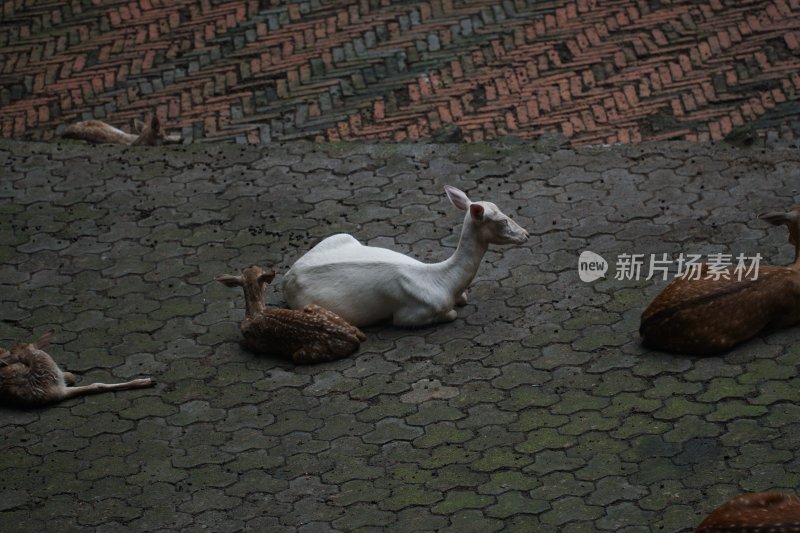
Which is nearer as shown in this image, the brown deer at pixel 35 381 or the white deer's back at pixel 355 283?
the brown deer at pixel 35 381

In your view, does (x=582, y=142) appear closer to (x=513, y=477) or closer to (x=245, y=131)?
(x=245, y=131)

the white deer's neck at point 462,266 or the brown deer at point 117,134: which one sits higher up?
the brown deer at point 117,134

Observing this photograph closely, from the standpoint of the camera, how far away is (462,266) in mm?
10781

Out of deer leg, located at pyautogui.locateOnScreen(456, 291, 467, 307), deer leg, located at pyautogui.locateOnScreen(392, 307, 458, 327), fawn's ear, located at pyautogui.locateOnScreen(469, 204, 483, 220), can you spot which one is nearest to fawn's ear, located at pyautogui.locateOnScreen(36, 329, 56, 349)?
deer leg, located at pyautogui.locateOnScreen(392, 307, 458, 327)

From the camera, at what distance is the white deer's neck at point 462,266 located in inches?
424

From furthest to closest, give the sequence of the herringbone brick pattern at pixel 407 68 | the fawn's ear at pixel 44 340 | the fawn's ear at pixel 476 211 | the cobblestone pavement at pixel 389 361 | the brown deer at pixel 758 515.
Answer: the herringbone brick pattern at pixel 407 68, the fawn's ear at pixel 476 211, the fawn's ear at pixel 44 340, the cobblestone pavement at pixel 389 361, the brown deer at pixel 758 515

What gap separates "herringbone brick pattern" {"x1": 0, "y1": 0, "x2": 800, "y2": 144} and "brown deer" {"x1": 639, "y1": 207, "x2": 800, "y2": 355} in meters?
3.73

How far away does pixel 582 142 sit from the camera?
13.8 m

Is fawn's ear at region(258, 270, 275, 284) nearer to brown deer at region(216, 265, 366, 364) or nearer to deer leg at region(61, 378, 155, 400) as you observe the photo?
brown deer at region(216, 265, 366, 364)

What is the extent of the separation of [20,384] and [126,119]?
18.3 ft

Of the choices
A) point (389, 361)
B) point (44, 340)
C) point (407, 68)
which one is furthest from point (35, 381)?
point (407, 68)

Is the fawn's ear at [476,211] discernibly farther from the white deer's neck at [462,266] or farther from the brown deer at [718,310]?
the brown deer at [718,310]

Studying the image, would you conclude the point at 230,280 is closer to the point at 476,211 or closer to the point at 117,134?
the point at 476,211

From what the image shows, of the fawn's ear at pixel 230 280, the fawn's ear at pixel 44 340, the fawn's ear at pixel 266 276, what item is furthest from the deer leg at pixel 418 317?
the fawn's ear at pixel 44 340
